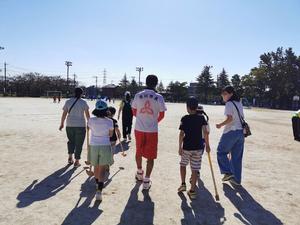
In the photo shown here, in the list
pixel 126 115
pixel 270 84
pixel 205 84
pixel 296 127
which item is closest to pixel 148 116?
pixel 296 127

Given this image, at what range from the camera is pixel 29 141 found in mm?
10953

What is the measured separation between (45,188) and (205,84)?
10208 cm

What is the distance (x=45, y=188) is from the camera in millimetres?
6008

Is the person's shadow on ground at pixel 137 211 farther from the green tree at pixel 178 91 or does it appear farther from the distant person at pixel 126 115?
the green tree at pixel 178 91

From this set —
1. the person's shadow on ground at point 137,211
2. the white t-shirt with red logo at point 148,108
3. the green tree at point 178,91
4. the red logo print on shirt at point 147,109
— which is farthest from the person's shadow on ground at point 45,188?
the green tree at point 178,91

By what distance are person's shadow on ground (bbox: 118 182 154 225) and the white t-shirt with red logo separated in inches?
48.5

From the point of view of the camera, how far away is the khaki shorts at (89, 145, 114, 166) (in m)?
5.71

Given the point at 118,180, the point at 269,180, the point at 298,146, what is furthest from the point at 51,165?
the point at 298,146

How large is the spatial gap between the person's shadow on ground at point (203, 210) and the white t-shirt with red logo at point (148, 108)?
53.9 inches

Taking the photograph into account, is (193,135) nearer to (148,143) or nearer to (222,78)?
(148,143)

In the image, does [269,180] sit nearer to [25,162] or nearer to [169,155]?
[169,155]


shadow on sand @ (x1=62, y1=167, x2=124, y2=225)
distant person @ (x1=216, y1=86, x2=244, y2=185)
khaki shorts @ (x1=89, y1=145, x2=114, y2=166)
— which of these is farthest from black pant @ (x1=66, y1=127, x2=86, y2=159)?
distant person @ (x1=216, y1=86, x2=244, y2=185)

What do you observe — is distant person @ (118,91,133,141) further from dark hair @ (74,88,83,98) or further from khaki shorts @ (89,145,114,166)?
khaki shorts @ (89,145,114,166)

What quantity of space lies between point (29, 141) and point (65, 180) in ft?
16.3
